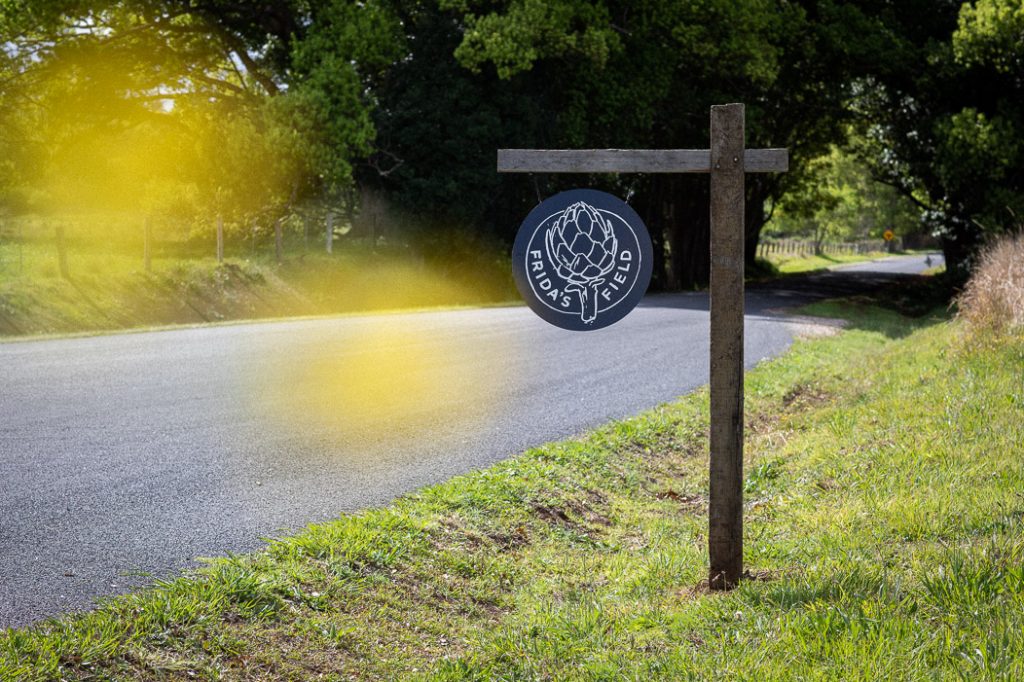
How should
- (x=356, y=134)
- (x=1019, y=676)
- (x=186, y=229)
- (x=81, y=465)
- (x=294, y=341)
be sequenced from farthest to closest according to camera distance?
(x=186, y=229), (x=356, y=134), (x=294, y=341), (x=81, y=465), (x=1019, y=676)

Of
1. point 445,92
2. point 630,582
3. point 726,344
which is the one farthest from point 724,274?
point 445,92

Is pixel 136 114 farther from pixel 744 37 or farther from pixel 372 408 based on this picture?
pixel 372 408

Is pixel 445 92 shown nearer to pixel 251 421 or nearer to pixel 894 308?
pixel 894 308

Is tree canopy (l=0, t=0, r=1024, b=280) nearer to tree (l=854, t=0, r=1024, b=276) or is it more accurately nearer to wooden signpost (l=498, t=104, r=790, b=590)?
tree (l=854, t=0, r=1024, b=276)

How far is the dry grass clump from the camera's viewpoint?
11812 mm

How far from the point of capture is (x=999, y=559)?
16.1 feet

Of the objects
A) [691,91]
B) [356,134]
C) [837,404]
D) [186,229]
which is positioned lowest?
[837,404]

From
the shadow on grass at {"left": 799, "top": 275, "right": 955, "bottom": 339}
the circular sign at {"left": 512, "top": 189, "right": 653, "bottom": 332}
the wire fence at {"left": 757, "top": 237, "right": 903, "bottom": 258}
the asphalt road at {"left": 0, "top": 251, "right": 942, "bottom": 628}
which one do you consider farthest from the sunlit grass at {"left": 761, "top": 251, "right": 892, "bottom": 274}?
the circular sign at {"left": 512, "top": 189, "right": 653, "bottom": 332}

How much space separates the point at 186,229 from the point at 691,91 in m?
19.0

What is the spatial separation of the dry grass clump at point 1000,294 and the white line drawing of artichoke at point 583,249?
780 centimetres

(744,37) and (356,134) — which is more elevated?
(744,37)

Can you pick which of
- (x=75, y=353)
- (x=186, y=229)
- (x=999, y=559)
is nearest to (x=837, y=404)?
(x=999, y=559)

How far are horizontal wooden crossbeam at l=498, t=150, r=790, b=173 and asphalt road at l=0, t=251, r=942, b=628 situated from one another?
3.01m

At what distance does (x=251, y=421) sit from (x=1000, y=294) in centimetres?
990
